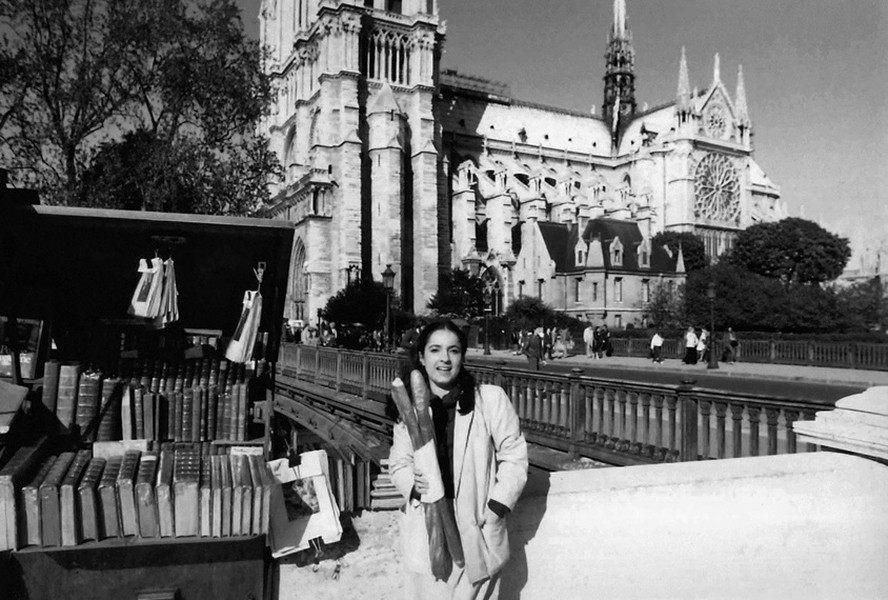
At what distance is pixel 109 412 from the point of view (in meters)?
4.19

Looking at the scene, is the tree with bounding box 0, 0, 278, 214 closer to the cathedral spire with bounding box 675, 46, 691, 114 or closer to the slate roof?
the slate roof

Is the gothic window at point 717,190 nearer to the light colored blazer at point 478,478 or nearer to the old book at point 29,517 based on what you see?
the light colored blazer at point 478,478

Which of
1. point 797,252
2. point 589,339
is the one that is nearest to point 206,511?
point 589,339

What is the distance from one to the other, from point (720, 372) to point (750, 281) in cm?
2267

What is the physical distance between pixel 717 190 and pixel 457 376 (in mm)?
77382

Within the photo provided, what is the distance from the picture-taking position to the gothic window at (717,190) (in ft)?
237

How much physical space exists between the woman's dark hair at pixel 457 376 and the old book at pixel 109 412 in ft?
7.05

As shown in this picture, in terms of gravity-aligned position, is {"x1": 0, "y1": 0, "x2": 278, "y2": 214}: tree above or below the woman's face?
above

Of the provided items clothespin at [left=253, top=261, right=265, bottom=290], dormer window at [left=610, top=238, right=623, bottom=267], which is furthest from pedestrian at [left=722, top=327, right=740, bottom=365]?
clothespin at [left=253, top=261, right=265, bottom=290]

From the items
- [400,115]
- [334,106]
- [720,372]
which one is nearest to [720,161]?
[400,115]

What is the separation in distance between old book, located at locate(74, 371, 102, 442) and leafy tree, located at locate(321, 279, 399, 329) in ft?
100

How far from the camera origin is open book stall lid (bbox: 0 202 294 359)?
414cm

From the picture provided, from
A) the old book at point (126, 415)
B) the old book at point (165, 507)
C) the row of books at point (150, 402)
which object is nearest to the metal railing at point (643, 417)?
the row of books at point (150, 402)

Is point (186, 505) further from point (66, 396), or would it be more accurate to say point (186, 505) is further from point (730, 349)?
point (730, 349)
